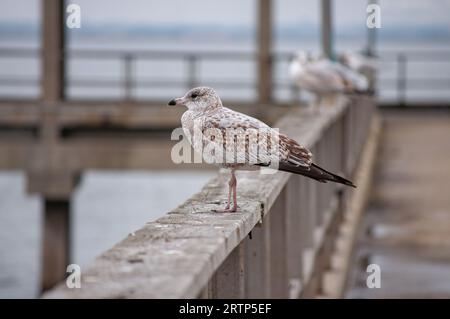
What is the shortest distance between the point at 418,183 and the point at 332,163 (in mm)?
4094

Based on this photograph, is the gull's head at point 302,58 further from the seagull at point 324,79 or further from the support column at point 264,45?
the support column at point 264,45

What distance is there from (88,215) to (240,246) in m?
40.1

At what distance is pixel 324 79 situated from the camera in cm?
1398

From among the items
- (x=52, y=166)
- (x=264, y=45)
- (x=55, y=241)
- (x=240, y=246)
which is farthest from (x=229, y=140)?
(x=264, y=45)

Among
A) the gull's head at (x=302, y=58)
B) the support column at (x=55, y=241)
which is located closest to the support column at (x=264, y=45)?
→ the support column at (x=55, y=241)

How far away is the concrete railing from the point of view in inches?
137

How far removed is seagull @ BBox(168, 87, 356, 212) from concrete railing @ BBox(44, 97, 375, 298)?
0.21 metres

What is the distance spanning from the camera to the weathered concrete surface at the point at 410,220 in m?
9.77

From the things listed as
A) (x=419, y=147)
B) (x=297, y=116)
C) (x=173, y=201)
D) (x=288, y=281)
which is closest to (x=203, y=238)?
(x=288, y=281)

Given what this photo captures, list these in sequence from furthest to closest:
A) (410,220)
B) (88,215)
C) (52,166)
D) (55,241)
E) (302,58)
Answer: (88,215)
(55,241)
(52,166)
(302,58)
(410,220)

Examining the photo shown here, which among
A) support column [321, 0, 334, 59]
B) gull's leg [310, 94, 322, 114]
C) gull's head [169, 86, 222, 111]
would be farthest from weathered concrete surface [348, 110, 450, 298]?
gull's head [169, 86, 222, 111]

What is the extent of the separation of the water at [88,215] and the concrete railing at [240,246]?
12.3m

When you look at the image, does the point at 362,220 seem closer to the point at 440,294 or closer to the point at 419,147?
the point at 440,294

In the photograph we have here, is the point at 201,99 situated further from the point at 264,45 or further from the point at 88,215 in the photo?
the point at 88,215
